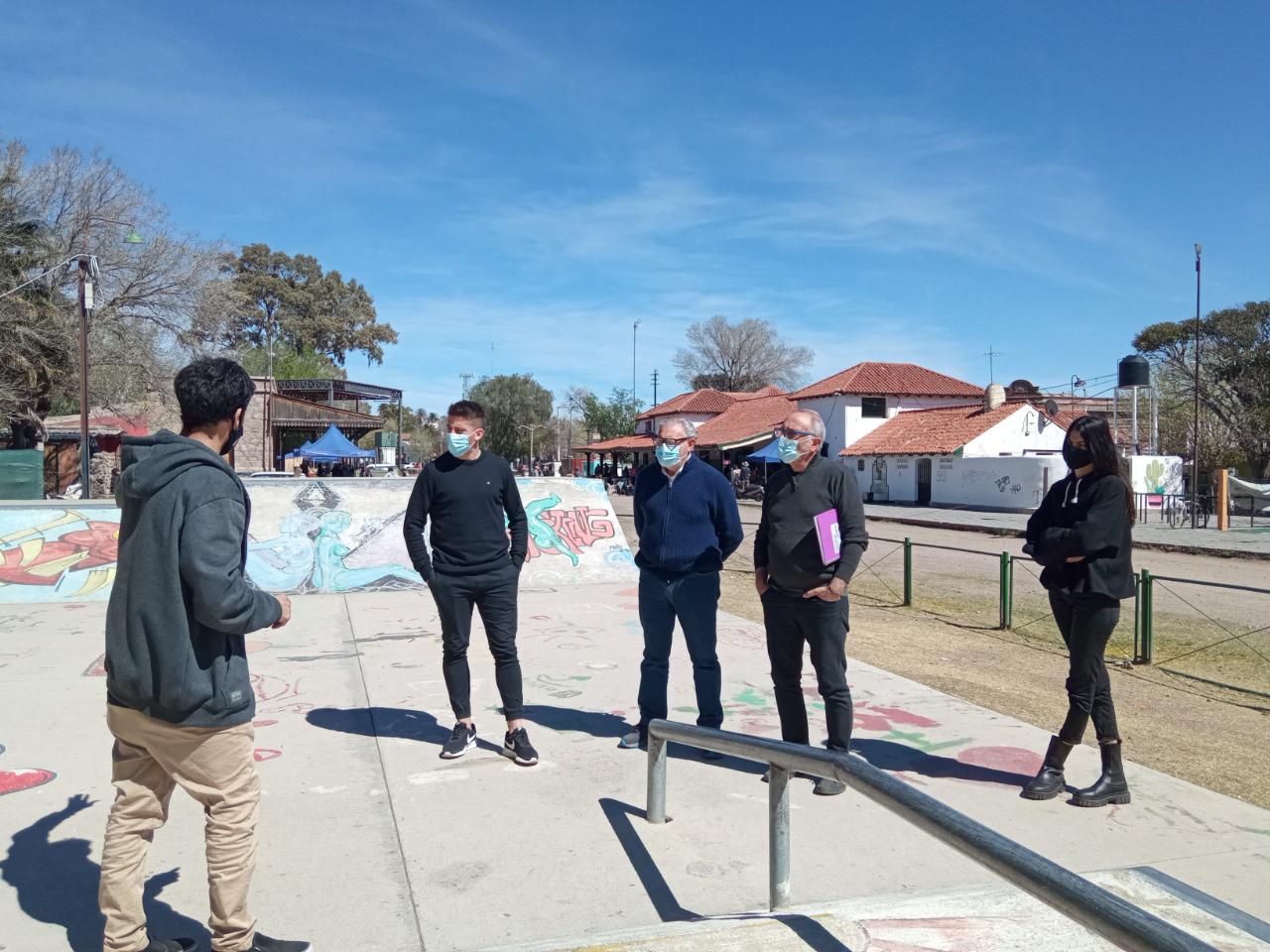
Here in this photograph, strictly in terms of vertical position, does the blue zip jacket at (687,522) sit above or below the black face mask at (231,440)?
below

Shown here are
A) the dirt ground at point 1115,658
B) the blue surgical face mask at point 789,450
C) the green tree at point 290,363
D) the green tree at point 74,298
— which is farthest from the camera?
the green tree at point 290,363

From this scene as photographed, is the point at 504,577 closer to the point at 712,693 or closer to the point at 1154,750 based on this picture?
the point at 712,693

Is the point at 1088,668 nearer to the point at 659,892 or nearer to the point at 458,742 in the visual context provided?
the point at 659,892

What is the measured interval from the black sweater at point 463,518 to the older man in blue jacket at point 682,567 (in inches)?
28.4

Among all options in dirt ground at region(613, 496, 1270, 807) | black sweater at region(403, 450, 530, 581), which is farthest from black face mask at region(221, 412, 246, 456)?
dirt ground at region(613, 496, 1270, 807)

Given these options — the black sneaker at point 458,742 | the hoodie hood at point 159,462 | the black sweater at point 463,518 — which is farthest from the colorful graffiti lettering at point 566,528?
the hoodie hood at point 159,462

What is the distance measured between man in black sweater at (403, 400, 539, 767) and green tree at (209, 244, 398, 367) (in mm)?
65345

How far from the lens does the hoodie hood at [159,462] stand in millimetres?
2637

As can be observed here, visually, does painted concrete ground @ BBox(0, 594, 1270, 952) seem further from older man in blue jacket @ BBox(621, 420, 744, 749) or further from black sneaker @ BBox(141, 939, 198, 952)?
older man in blue jacket @ BBox(621, 420, 744, 749)

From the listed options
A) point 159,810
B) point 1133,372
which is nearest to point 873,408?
point 1133,372

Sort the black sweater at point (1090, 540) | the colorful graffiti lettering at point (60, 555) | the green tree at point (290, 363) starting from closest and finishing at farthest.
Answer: the black sweater at point (1090, 540) → the colorful graffiti lettering at point (60, 555) → the green tree at point (290, 363)

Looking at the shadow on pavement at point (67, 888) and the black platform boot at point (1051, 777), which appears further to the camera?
the black platform boot at point (1051, 777)

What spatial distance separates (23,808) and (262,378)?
32949mm

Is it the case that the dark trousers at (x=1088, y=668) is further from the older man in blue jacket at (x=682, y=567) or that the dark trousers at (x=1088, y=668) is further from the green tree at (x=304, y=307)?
the green tree at (x=304, y=307)
